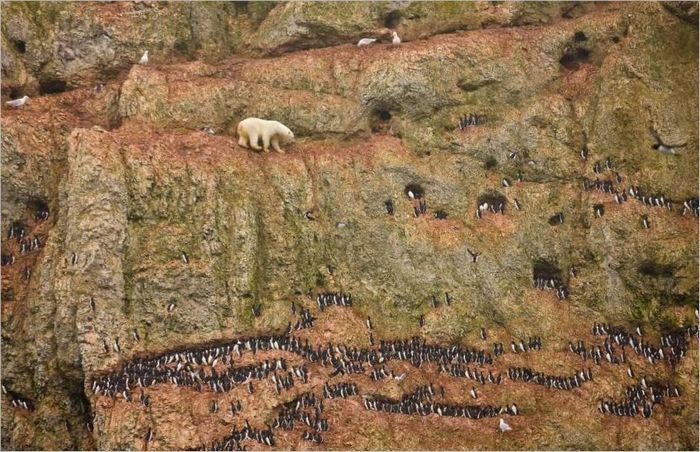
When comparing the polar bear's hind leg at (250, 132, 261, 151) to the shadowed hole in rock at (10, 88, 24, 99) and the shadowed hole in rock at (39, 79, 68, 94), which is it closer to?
the shadowed hole in rock at (39, 79, 68, 94)

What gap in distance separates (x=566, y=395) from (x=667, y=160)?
1327cm

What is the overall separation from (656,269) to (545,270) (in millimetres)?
4771

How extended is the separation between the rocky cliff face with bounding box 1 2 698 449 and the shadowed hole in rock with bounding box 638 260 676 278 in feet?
0.27

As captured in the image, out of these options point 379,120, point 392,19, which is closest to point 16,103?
point 379,120

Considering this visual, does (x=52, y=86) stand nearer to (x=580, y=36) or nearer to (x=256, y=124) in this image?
(x=256, y=124)

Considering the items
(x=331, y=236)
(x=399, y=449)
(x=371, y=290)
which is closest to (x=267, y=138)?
(x=331, y=236)

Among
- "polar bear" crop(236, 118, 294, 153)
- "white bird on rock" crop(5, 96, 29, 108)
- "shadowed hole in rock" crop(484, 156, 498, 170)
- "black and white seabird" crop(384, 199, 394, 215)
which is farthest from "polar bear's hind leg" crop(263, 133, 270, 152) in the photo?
"white bird on rock" crop(5, 96, 29, 108)

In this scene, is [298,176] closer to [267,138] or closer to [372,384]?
[267,138]

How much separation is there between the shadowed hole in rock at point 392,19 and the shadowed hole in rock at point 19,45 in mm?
20225

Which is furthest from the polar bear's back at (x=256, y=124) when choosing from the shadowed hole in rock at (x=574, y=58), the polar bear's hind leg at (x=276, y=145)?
the shadowed hole in rock at (x=574, y=58)

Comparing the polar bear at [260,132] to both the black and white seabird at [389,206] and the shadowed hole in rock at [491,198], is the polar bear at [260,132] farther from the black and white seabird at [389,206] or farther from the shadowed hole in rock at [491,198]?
the shadowed hole in rock at [491,198]

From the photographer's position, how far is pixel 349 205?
3062cm

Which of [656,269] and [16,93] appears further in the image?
[16,93]

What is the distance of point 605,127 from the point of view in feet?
106
